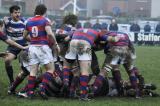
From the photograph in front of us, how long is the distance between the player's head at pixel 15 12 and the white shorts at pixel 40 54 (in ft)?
5.66

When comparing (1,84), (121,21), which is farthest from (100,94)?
(121,21)

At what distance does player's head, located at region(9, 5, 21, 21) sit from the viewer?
11836 millimetres

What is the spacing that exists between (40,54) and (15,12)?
198cm

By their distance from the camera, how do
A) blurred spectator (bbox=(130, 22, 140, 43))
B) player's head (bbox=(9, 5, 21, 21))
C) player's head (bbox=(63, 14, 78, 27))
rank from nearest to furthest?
1. player's head (bbox=(63, 14, 78, 27))
2. player's head (bbox=(9, 5, 21, 21))
3. blurred spectator (bbox=(130, 22, 140, 43))

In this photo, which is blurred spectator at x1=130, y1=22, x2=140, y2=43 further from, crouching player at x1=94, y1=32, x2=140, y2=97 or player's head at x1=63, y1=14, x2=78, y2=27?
crouching player at x1=94, y1=32, x2=140, y2=97

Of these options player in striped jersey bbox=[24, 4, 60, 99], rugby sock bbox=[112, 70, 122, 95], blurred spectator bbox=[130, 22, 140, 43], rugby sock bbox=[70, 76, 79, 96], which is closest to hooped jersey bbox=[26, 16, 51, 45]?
player in striped jersey bbox=[24, 4, 60, 99]

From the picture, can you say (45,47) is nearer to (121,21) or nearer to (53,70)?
(53,70)

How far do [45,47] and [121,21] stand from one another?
123 feet

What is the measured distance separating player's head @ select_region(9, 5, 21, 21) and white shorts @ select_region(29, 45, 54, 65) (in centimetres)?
172

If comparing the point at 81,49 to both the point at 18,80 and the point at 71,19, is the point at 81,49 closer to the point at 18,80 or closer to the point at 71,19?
the point at 71,19

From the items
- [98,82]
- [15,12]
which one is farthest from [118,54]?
[15,12]

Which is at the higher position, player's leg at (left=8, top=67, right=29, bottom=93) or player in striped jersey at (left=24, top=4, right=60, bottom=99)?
player in striped jersey at (left=24, top=4, right=60, bottom=99)

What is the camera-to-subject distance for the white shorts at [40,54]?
10.3m

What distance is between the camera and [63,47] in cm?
1110
